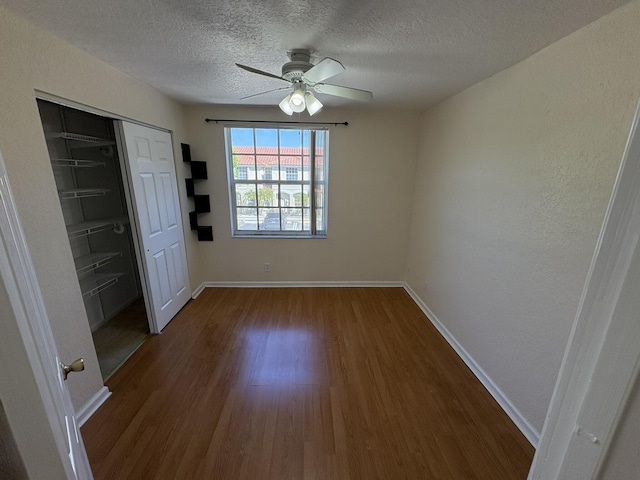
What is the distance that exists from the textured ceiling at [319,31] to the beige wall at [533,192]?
0.60ft

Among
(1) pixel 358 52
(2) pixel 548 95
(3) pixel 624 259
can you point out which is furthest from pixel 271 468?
(2) pixel 548 95

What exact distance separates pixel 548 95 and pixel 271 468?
100 inches

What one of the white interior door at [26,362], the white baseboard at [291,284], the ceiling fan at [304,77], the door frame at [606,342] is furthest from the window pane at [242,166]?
the door frame at [606,342]

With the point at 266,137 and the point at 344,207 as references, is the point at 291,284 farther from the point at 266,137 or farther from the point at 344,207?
the point at 266,137

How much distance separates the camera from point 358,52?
5.14ft

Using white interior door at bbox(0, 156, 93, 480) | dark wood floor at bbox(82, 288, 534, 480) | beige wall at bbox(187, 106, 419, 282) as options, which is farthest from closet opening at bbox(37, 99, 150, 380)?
white interior door at bbox(0, 156, 93, 480)

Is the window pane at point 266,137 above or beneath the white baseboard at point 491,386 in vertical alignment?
above

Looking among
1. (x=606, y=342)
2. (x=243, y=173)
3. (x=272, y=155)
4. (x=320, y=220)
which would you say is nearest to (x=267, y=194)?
(x=243, y=173)

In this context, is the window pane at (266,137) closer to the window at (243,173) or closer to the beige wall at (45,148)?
the window at (243,173)

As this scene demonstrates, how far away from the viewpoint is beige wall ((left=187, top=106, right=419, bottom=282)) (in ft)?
10.1

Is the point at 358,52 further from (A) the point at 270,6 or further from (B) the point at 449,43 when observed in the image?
(A) the point at 270,6

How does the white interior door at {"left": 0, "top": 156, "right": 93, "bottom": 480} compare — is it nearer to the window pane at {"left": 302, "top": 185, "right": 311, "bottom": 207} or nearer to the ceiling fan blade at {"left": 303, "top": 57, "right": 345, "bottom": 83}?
the ceiling fan blade at {"left": 303, "top": 57, "right": 345, "bottom": 83}

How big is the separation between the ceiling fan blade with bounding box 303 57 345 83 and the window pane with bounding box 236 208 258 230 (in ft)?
7.08

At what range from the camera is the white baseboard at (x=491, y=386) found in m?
1.55
